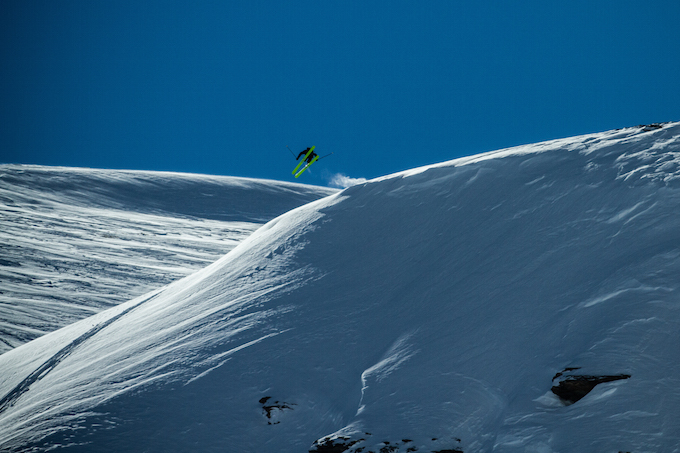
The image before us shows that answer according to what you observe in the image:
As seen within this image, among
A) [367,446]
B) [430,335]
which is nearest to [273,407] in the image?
[367,446]

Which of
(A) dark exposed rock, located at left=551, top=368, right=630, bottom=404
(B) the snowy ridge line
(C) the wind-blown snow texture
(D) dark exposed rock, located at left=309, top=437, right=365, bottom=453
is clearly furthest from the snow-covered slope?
(A) dark exposed rock, located at left=551, top=368, right=630, bottom=404

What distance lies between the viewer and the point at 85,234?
1453cm

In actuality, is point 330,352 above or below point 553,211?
below

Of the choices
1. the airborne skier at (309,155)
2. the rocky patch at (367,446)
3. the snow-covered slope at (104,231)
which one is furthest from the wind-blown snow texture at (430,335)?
the airborne skier at (309,155)

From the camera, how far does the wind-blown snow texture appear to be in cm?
306

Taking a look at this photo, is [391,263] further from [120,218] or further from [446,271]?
[120,218]

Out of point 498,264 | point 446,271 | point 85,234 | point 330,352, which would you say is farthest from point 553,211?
point 85,234

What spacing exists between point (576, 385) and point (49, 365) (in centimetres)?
524

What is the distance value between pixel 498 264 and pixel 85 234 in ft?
44.5

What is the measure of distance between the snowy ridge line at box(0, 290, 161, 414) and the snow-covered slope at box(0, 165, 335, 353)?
3.24 meters

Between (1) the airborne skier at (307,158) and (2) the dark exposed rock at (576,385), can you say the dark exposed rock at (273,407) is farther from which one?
(1) the airborne skier at (307,158)

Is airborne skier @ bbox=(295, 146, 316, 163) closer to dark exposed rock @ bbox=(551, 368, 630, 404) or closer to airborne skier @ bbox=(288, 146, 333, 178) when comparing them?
airborne skier @ bbox=(288, 146, 333, 178)

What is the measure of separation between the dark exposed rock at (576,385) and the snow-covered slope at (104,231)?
8457 mm

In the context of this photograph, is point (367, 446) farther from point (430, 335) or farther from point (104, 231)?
point (104, 231)
